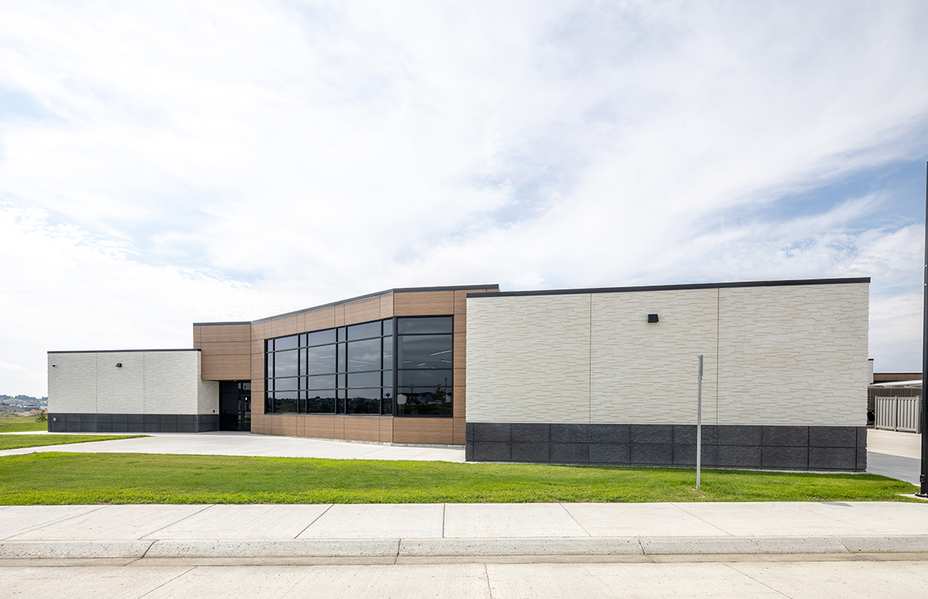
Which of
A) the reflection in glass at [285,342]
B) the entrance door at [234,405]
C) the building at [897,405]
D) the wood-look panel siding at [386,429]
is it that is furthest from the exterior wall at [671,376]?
the building at [897,405]

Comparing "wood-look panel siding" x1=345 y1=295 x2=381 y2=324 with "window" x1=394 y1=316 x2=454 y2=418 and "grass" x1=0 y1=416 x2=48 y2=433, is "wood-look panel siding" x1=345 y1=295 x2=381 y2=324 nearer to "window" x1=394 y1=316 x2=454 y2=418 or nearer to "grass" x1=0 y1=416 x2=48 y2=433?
"window" x1=394 y1=316 x2=454 y2=418

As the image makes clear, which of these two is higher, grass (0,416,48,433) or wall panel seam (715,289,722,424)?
wall panel seam (715,289,722,424)

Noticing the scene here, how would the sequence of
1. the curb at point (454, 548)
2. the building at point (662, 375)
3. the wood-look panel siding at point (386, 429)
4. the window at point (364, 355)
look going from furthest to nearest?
the window at point (364, 355) < the wood-look panel siding at point (386, 429) < the building at point (662, 375) < the curb at point (454, 548)

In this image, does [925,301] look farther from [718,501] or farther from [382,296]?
[382,296]

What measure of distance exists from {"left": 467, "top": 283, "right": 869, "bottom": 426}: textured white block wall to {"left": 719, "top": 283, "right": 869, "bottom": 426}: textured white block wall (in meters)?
0.03

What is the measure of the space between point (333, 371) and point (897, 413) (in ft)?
108

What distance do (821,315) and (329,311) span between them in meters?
18.9

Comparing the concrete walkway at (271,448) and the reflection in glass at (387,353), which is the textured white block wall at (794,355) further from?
the reflection in glass at (387,353)

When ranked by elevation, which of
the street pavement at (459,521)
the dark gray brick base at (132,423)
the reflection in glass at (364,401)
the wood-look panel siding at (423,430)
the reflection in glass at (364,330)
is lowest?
the dark gray brick base at (132,423)

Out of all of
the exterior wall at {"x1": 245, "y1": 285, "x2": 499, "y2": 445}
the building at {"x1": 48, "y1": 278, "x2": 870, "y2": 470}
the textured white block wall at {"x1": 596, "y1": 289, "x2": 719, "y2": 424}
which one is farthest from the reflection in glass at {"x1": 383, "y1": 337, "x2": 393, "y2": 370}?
the textured white block wall at {"x1": 596, "y1": 289, "x2": 719, "y2": 424}

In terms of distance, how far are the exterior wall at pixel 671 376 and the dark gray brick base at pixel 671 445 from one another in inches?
1.1

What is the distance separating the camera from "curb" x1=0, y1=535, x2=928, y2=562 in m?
7.14

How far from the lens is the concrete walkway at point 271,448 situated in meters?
17.9

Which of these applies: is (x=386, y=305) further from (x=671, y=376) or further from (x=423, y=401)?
(x=671, y=376)
